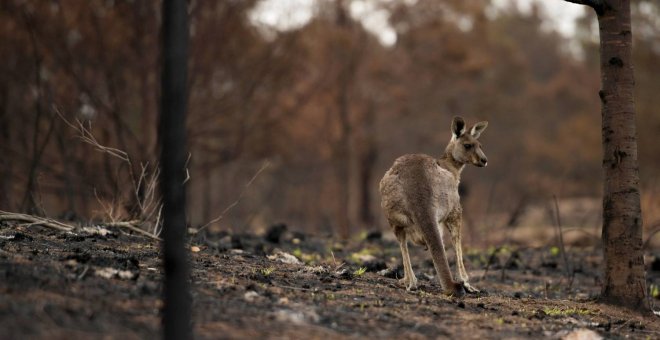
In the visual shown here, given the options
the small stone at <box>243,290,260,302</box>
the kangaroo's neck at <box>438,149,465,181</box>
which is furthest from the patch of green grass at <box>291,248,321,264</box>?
the small stone at <box>243,290,260,302</box>

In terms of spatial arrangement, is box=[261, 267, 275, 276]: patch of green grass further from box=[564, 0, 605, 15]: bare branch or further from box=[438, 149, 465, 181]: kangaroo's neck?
box=[564, 0, 605, 15]: bare branch

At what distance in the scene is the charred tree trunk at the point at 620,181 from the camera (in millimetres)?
6402

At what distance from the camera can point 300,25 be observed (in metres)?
16.5

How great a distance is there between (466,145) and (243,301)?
3653 mm

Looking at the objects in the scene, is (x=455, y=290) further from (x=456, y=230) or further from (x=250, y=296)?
(x=250, y=296)

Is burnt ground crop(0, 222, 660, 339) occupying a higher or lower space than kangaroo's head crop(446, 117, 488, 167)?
lower

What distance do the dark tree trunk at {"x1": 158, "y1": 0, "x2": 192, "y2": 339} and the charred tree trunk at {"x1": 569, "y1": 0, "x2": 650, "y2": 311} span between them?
422 cm

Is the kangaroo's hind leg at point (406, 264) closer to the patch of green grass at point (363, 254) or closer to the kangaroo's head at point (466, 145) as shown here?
the kangaroo's head at point (466, 145)

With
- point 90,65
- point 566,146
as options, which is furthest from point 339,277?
point 566,146

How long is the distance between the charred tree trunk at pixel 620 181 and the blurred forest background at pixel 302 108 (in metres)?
3.16

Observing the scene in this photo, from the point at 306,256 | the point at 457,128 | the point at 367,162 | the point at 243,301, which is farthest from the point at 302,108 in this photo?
the point at 243,301

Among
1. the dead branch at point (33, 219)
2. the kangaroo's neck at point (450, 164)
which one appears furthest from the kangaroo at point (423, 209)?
the dead branch at point (33, 219)

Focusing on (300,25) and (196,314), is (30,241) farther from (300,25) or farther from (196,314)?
(300,25)

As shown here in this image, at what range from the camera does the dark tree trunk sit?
11.4 feet
